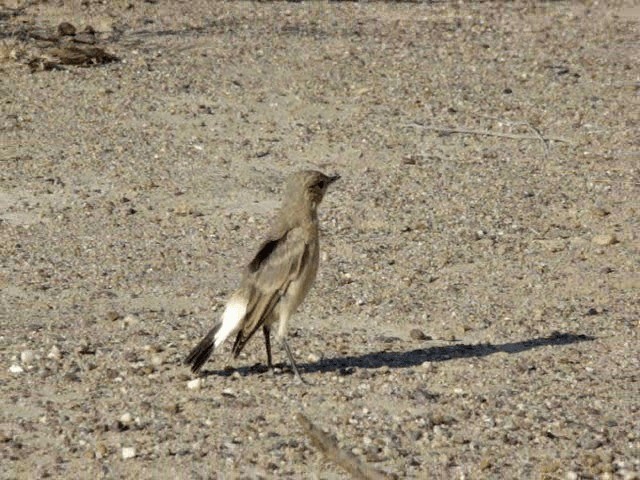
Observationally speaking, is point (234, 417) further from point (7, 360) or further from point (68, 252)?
point (68, 252)

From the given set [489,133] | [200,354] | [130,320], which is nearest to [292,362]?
[200,354]

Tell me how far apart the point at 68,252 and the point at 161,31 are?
17.9 ft

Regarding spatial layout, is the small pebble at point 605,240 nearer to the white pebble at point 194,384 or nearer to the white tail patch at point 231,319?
the white tail patch at point 231,319

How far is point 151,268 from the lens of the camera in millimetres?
9742

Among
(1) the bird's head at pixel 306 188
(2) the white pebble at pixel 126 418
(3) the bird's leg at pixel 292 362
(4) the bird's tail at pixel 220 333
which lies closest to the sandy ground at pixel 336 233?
(2) the white pebble at pixel 126 418

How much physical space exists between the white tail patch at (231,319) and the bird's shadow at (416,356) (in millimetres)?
387

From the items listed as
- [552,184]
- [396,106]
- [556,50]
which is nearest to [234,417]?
[552,184]

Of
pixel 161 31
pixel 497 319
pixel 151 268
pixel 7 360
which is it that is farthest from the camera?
pixel 161 31

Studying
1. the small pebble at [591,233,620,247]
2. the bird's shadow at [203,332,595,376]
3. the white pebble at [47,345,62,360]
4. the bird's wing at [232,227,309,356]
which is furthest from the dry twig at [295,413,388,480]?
the small pebble at [591,233,620,247]

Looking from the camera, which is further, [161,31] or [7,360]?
[161,31]

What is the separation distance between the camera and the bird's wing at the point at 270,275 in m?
7.67

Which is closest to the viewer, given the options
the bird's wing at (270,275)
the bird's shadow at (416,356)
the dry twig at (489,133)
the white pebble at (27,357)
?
the bird's wing at (270,275)

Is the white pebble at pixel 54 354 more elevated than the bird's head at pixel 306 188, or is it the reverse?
the bird's head at pixel 306 188

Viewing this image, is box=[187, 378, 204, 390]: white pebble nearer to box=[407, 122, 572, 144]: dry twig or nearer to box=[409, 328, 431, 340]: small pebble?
box=[409, 328, 431, 340]: small pebble
